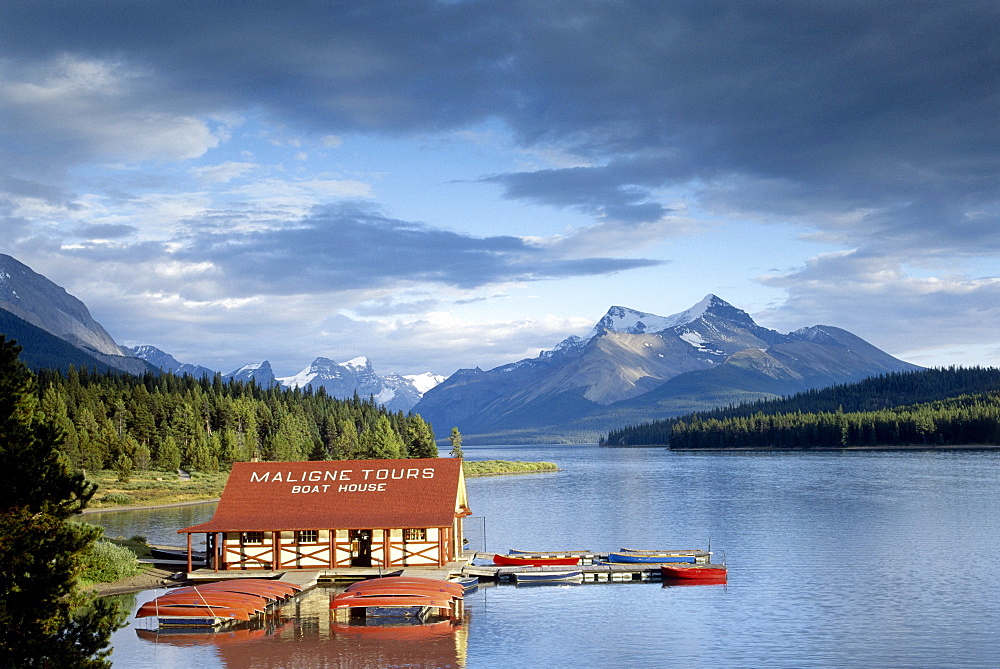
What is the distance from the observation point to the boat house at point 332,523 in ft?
191

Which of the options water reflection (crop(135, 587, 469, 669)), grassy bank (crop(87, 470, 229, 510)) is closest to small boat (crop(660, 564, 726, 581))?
water reflection (crop(135, 587, 469, 669))

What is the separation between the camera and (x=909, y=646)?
42.9 m

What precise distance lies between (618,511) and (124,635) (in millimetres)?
73068

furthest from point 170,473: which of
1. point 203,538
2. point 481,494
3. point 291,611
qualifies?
point 291,611

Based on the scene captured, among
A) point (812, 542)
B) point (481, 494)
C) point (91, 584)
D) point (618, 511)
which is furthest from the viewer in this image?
point (481, 494)

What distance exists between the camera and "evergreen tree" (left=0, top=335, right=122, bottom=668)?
78.7 feet

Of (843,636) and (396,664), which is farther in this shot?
(843,636)

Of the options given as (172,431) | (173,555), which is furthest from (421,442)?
(173,555)

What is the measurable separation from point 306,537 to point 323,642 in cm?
1719

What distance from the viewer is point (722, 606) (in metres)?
52.8

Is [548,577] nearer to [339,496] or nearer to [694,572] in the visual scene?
[694,572]

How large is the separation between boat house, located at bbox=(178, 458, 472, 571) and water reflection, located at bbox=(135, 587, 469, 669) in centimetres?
878

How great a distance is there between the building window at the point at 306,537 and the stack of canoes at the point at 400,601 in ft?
33.4

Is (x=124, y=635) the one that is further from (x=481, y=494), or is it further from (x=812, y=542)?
(x=481, y=494)
